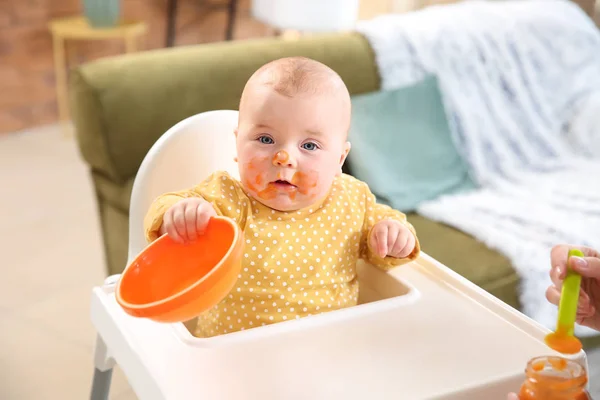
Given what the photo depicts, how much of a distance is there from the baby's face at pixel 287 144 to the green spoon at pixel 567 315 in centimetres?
36


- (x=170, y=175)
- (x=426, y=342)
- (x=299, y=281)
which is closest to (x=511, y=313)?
(x=426, y=342)

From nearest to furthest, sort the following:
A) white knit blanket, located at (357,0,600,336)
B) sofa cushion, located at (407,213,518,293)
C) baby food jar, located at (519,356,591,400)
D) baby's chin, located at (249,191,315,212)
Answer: baby food jar, located at (519,356,591,400) → baby's chin, located at (249,191,315,212) → sofa cushion, located at (407,213,518,293) → white knit blanket, located at (357,0,600,336)

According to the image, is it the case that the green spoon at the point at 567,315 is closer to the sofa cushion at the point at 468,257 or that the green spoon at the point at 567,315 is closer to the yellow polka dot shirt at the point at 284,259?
the yellow polka dot shirt at the point at 284,259

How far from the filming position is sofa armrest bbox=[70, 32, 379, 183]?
1.86 m

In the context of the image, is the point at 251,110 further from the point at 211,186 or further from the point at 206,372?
the point at 206,372

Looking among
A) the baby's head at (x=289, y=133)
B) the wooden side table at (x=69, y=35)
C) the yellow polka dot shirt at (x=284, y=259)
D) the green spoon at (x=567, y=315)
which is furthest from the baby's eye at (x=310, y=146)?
the wooden side table at (x=69, y=35)

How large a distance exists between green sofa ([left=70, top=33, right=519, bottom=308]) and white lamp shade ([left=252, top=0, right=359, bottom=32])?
1.06 metres

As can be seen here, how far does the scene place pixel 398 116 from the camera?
2.26 meters

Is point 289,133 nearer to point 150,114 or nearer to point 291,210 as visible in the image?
point 291,210

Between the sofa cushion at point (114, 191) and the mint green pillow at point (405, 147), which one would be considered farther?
the mint green pillow at point (405, 147)

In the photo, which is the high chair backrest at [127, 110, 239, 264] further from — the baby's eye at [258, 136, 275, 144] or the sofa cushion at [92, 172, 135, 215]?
the sofa cushion at [92, 172, 135, 215]

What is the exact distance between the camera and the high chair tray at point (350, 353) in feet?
2.81

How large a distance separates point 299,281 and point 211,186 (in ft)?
0.60

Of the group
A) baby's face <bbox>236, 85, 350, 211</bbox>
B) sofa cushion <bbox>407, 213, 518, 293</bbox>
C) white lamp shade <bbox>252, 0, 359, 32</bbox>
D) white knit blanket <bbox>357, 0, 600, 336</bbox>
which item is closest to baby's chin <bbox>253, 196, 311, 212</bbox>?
baby's face <bbox>236, 85, 350, 211</bbox>
